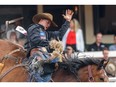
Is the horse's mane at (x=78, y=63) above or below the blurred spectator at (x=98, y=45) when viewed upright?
above

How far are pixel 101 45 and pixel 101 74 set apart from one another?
6043mm

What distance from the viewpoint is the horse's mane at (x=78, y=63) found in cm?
716

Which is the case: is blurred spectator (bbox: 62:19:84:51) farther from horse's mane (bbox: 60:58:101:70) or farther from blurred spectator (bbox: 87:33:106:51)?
horse's mane (bbox: 60:58:101:70)

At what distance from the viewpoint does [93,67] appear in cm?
710

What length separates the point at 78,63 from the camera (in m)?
7.21

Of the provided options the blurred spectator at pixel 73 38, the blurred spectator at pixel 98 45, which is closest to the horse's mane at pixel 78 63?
the blurred spectator at pixel 73 38

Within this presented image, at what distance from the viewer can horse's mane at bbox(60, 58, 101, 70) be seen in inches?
282

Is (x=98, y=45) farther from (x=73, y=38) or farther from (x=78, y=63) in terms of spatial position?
(x=78, y=63)

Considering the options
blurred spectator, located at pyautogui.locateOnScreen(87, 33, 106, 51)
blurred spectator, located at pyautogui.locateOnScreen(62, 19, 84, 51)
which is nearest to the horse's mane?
blurred spectator, located at pyautogui.locateOnScreen(62, 19, 84, 51)

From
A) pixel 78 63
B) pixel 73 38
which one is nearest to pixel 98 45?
pixel 73 38

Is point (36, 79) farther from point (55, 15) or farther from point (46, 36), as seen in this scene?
point (55, 15)

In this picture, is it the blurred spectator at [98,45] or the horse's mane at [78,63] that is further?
the blurred spectator at [98,45]

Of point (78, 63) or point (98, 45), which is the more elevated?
point (78, 63)

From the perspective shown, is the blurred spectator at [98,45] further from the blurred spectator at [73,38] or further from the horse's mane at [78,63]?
the horse's mane at [78,63]
